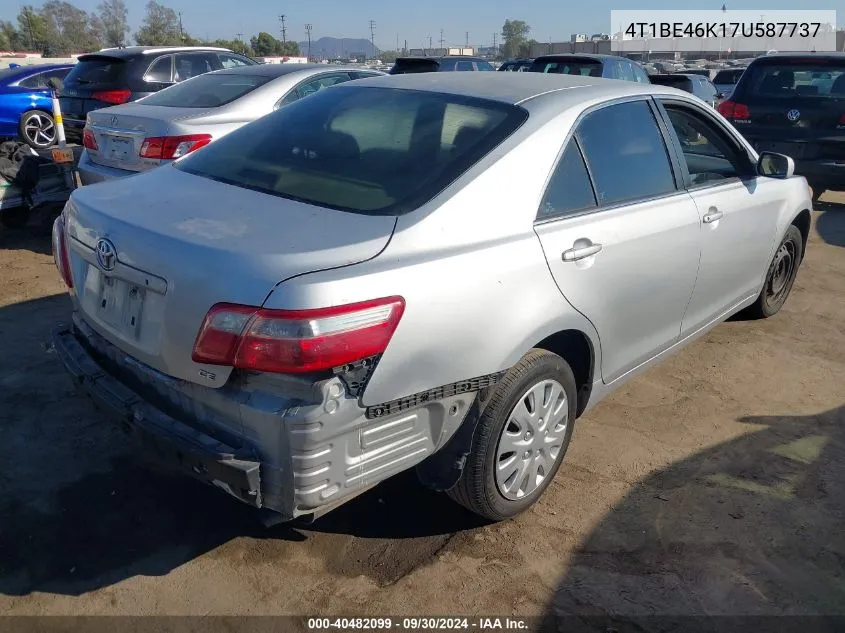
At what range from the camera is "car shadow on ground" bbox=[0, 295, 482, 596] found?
2732 millimetres

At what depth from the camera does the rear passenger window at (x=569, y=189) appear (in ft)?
9.29

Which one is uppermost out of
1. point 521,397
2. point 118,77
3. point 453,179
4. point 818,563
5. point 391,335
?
point 118,77

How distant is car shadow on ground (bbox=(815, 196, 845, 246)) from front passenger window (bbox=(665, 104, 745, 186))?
398 centimetres

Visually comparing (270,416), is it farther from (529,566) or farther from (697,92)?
(697,92)

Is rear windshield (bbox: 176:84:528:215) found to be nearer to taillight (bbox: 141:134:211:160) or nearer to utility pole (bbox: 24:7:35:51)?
taillight (bbox: 141:134:211:160)

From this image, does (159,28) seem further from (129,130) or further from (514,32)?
(129,130)

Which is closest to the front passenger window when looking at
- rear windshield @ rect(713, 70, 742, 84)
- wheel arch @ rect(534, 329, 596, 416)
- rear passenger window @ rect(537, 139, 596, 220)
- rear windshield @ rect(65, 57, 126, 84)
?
rear passenger window @ rect(537, 139, 596, 220)

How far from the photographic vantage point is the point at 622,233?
3096 millimetres

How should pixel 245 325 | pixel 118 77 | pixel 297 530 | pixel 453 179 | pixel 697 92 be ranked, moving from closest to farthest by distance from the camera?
1. pixel 245 325
2. pixel 453 179
3. pixel 297 530
4. pixel 118 77
5. pixel 697 92

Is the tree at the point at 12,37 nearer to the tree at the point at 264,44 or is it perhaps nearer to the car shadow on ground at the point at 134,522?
the tree at the point at 264,44

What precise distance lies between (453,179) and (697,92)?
47.5 feet

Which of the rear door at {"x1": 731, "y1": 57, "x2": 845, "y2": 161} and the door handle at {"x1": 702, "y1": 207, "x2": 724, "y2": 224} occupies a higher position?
the rear door at {"x1": 731, "y1": 57, "x2": 845, "y2": 161}

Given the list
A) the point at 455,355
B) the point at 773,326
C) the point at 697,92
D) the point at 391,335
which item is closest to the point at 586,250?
the point at 455,355

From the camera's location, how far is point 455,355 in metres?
2.38
